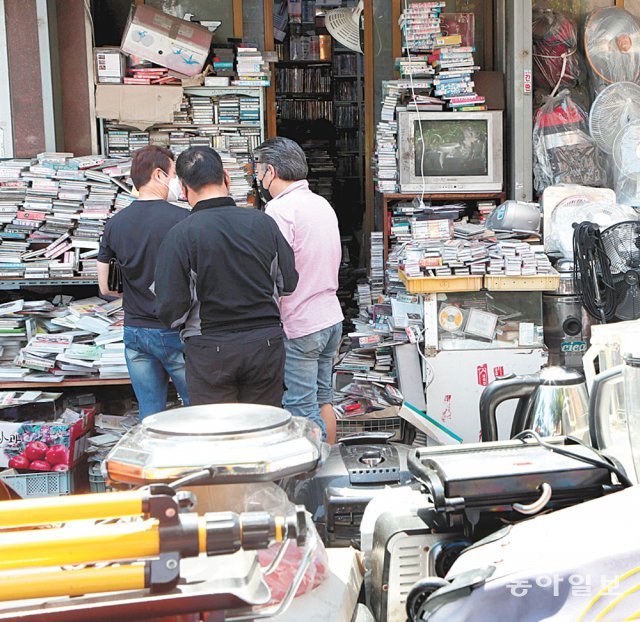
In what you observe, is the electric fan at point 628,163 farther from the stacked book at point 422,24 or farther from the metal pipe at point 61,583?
the metal pipe at point 61,583

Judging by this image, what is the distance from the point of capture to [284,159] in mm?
4156

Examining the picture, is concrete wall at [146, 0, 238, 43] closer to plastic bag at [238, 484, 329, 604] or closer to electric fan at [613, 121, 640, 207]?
electric fan at [613, 121, 640, 207]

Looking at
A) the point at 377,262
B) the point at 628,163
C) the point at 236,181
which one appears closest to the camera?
the point at 236,181

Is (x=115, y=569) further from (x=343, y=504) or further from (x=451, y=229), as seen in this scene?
(x=451, y=229)

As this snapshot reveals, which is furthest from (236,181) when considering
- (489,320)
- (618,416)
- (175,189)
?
(618,416)

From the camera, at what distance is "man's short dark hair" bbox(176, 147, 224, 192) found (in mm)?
3549

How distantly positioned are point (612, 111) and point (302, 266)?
3285 mm

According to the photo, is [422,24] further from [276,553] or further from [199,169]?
[276,553]

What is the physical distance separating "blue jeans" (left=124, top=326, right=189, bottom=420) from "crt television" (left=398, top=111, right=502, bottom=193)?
120 inches

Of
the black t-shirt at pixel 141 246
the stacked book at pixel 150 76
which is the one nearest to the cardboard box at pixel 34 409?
the black t-shirt at pixel 141 246

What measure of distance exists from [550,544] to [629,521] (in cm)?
14

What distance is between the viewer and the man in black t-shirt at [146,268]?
4.10 meters

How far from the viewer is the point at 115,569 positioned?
1200mm

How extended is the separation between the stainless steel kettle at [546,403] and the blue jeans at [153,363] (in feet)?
6.89
